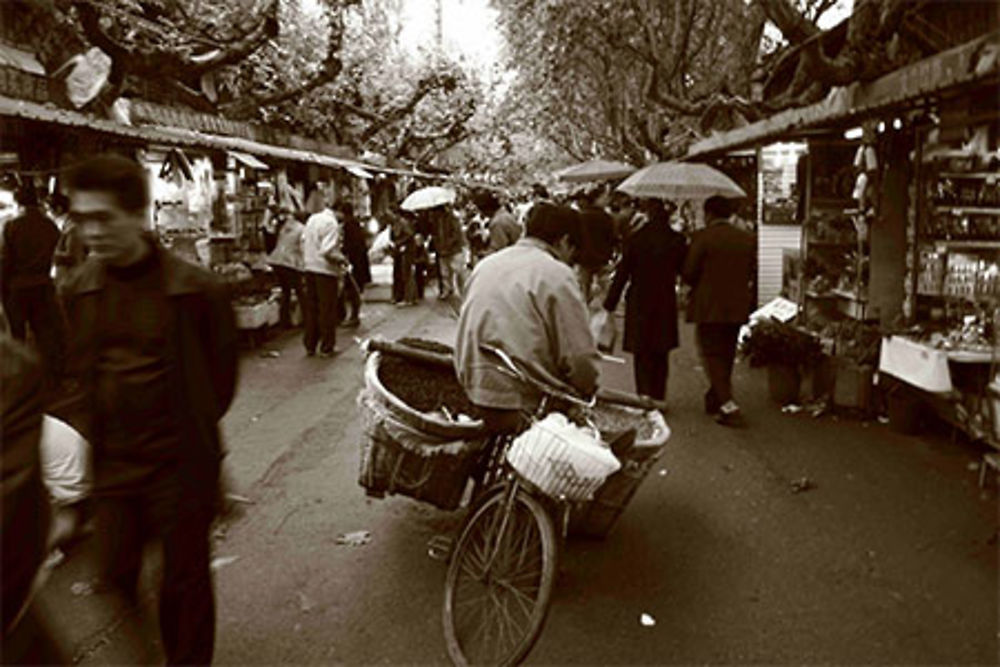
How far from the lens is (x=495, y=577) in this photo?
4645mm

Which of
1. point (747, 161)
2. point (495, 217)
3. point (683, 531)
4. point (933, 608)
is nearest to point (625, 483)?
point (683, 531)

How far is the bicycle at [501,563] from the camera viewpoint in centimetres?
450

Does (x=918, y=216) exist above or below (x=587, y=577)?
above

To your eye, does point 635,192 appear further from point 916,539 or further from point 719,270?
point 916,539

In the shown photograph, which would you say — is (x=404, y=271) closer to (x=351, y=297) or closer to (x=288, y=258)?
(x=351, y=297)

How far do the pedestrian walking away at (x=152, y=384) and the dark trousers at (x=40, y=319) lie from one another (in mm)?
7700

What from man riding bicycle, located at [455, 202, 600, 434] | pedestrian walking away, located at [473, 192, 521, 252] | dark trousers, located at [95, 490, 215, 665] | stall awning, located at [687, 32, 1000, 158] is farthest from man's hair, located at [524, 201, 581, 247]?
pedestrian walking away, located at [473, 192, 521, 252]

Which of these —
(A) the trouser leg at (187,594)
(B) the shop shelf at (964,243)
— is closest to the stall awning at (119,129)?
(A) the trouser leg at (187,594)

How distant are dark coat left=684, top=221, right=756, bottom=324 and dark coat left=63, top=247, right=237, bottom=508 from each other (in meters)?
6.24

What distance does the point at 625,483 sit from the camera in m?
5.59

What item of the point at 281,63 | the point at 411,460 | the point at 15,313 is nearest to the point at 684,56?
the point at 15,313

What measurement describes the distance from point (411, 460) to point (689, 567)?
1.70 m

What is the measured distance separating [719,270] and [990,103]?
2567mm

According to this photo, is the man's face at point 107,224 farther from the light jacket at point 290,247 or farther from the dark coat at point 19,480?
the light jacket at point 290,247
